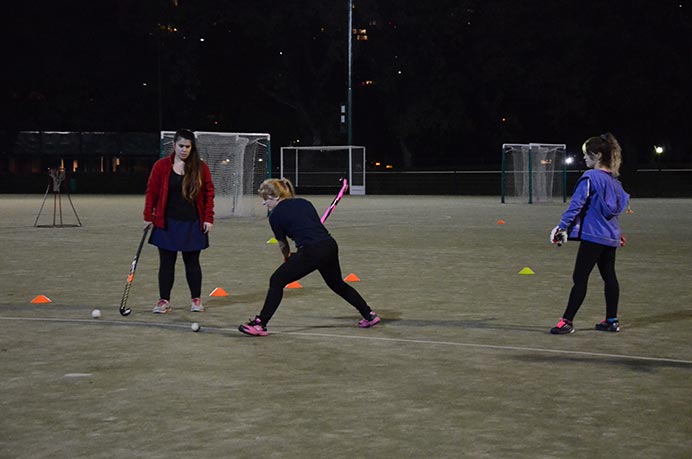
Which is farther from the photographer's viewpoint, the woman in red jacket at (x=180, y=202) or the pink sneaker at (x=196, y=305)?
the pink sneaker at (x=196, y=305)

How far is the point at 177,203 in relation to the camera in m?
10.0

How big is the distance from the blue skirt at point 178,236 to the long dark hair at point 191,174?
0.27 m

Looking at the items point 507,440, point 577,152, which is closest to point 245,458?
point 507,440

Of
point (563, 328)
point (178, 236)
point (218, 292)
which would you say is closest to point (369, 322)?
point (563, 328)

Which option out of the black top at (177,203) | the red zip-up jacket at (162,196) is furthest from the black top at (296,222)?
the black top at (177,203)

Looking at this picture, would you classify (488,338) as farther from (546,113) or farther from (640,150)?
(640,150)

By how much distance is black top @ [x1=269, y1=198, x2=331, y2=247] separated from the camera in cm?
872

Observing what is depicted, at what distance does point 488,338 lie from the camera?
878 centimetres

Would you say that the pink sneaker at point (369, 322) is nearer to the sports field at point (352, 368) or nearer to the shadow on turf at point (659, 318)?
the sports field at point (352, 368)

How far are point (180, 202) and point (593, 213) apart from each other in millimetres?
3815

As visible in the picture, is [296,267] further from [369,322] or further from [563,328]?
[563,328]

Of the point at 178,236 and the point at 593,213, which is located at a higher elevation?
the point at 593,213

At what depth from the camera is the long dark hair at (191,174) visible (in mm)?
9938

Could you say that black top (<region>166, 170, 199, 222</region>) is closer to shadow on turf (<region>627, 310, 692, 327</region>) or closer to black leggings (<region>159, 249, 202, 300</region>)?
black leggings (<region>159, 249, 202, 300</region>)
